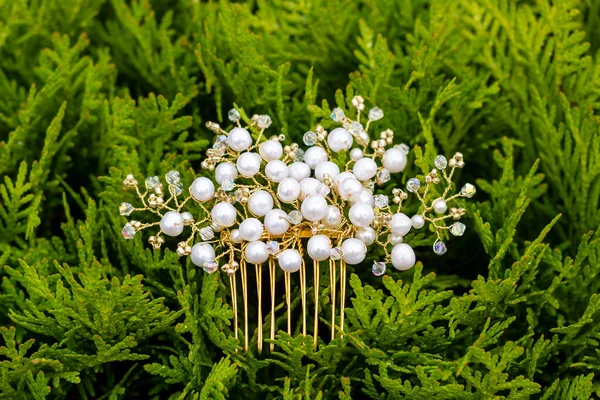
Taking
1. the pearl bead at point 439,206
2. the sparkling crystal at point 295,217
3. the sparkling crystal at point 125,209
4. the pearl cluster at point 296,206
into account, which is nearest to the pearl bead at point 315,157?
the pearl cluster at point 296,206

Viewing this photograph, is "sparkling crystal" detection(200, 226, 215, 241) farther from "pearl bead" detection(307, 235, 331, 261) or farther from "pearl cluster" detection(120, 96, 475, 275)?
"pearl bead" detection(307, 235, 331, 261)

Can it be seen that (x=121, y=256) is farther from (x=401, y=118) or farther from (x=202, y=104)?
(x=401, y=118)

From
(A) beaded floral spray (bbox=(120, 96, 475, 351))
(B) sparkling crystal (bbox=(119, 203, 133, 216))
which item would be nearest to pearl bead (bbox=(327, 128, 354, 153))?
(A) beaded floral spray (bbox=(120, 96, 475, 351))

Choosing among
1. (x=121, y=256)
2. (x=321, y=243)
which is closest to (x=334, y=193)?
(x=321, y=243)

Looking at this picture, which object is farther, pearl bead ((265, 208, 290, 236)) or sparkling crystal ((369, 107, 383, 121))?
sparkling crystal ((369, 107, 383, 121))

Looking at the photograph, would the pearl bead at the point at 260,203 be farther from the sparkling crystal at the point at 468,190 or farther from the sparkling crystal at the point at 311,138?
the sparkling crystal at the point at 468,190

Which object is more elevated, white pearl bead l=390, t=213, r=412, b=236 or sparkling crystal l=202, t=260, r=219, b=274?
white pearl bead l=390, t=213, r=412, b=236

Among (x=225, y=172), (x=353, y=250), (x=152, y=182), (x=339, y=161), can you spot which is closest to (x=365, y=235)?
(x=353, y=250)

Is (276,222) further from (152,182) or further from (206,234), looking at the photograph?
(152,182)
